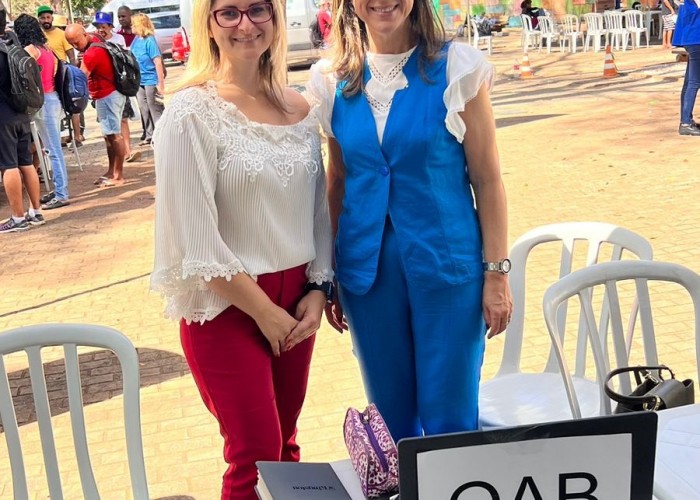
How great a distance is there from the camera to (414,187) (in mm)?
2342

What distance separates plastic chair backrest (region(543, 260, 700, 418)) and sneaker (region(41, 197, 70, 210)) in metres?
7.55

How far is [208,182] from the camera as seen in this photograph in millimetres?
2189

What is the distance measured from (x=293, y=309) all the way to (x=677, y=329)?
114 inches

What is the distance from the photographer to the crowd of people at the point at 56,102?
7.52 metres

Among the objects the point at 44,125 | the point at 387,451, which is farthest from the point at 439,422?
the point at 44,125

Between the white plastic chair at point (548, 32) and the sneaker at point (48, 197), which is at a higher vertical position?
the white plastic chair at point (548, 32)

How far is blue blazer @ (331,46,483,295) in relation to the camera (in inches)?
91.4

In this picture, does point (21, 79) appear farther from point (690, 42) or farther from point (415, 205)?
point (690, 42)

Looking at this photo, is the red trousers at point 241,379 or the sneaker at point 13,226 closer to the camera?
the red trousers at point 241,379

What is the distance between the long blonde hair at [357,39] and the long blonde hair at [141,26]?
935 centimetres

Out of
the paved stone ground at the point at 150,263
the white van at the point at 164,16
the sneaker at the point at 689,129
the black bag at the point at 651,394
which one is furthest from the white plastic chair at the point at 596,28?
the black bag at the point at 651,394

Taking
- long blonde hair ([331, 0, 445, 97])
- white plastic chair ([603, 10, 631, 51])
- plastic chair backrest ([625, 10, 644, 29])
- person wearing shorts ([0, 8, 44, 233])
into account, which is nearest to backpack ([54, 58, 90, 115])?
person wearing shorts ([0, 8, 44, 233])

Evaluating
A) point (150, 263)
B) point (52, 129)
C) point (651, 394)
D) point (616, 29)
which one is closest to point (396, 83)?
point (651, 394)

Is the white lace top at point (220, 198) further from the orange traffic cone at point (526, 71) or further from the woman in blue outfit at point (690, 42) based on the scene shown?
the orange traffic cone at point (526, 71)
